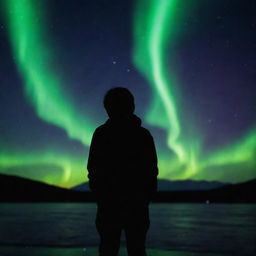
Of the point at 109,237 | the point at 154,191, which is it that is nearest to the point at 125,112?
the point at 154,191

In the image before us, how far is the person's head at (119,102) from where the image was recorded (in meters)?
3.20

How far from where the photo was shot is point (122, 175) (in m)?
3.10

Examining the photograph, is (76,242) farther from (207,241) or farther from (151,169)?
(151,169)

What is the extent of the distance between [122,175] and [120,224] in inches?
14.7

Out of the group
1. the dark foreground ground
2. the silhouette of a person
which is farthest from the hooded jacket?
the dark foreground ground

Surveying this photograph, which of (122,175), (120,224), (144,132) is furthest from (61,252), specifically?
(144,132)

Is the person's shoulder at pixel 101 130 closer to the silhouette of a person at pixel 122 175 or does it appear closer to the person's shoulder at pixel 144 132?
the silhouette of a person at pixel 122 175

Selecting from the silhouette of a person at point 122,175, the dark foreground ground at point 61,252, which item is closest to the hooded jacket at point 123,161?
the silhouette of a person at point 122,175

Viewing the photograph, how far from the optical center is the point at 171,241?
8.91 metres

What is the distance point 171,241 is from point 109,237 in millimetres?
6175

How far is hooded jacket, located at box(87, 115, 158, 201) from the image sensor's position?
3090 millimetres

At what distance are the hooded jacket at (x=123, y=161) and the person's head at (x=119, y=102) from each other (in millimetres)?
51

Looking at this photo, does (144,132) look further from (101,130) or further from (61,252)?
(61,252)

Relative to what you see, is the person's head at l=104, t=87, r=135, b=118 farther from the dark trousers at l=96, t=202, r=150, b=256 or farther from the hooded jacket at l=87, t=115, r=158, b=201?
the dark trousers at l=96, t=202, r=150, b=256
